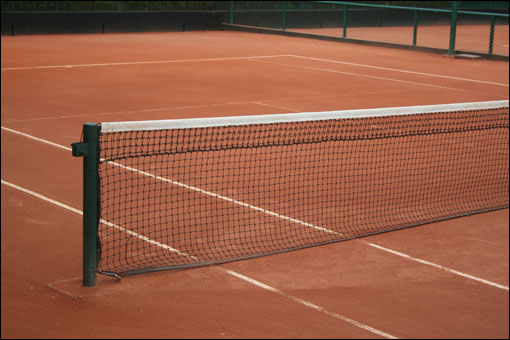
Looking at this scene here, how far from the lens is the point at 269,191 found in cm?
884

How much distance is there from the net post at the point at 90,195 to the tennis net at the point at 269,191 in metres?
0.01

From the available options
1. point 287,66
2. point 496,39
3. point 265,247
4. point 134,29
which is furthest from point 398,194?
point 496,39

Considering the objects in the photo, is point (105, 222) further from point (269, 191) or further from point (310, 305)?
point (310, 305)

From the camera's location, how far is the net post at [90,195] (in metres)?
5.74

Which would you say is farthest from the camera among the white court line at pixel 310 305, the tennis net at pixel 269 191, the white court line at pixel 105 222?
the white court line at pixel 105 222

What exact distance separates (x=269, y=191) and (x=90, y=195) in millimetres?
3295

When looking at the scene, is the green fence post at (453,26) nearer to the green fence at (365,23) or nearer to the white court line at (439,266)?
the green fence at (365,23)

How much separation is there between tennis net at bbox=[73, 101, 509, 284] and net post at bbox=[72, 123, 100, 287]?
0.6 inches

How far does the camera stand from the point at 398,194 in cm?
909

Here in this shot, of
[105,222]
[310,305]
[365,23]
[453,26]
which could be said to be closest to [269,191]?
[105,222]

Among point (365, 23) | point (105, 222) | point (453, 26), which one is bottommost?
point (105, 222)

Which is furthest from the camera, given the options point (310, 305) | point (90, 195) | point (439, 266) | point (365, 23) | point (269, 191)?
point (365, 23)

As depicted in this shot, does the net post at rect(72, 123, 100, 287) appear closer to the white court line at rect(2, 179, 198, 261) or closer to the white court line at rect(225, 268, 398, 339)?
the white court line at rect(2, 179, 198, 261)

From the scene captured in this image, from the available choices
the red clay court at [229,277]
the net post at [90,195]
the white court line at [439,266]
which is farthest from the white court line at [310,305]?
the white court line at [439,266]
